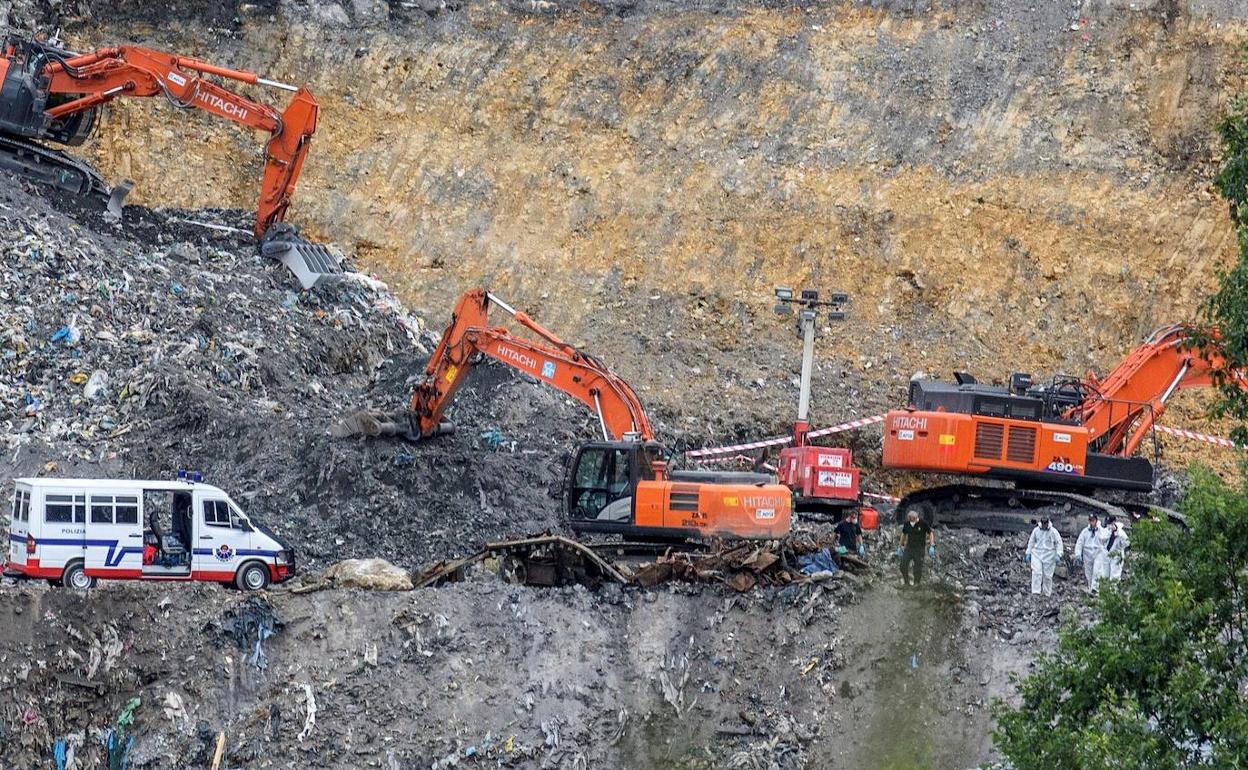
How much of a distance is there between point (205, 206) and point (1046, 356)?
13.9m

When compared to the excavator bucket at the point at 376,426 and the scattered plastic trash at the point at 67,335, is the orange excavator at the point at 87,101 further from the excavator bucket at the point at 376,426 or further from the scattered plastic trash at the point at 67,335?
the excavator bucket at the point at 376,426

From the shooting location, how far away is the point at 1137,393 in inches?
966

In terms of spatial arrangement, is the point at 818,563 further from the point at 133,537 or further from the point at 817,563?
the point at 133,537

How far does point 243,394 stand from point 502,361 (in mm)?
4201

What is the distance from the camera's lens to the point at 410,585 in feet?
67.6

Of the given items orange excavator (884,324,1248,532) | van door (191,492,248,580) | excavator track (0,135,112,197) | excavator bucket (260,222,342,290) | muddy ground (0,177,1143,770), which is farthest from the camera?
excavator bucket (260,222,342,290)

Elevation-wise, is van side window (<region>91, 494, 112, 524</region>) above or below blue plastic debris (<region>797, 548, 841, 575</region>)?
above

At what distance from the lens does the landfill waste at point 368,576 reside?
20312 millimetres

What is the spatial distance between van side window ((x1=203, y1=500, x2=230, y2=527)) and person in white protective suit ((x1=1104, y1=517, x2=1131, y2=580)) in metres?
8.81

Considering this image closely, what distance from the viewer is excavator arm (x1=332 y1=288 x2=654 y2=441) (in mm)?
22906

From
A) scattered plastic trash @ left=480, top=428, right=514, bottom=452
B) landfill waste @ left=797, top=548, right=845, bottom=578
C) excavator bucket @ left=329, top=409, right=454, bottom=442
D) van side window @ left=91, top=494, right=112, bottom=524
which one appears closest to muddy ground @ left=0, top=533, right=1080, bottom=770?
A: landfill waste @ left=797, top=548, right=845, bottom=578

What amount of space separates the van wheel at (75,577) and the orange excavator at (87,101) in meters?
10.5

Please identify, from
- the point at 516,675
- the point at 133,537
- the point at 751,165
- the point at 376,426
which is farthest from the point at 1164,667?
the point at 751,165

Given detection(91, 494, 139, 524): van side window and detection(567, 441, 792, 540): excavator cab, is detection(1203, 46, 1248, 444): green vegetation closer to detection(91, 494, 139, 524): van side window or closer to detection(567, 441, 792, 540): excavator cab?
detection(567, 441, 792, 540): excavator cab
